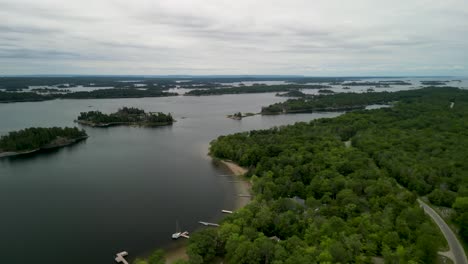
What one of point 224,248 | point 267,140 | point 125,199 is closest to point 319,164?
point 267,140

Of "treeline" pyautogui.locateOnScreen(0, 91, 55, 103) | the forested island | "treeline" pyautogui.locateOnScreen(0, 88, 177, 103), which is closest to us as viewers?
the forested island

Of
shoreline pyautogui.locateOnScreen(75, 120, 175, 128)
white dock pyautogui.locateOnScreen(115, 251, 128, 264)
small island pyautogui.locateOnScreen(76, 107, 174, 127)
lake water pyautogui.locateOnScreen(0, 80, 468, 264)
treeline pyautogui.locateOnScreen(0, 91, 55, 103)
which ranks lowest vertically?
white dock pyautogui.locateOnScreen(115, 251, 128, 264)

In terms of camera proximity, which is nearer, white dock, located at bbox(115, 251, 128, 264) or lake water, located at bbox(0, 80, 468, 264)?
white dock, located at bbox(115, 251, 128, 264)

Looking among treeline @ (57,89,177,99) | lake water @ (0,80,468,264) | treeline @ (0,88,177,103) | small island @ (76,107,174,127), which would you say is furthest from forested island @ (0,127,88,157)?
treeline @ (57,89,177,99)

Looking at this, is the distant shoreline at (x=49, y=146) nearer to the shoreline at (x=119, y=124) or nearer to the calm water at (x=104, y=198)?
the calm water at (x=104, y=198)

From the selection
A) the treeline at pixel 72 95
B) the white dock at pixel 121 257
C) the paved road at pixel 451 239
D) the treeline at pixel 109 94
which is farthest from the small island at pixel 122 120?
the treeline at pixel 109 94

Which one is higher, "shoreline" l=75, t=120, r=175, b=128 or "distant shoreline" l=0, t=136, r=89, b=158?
"shoreline" l=75, t=120, r=175, b=128

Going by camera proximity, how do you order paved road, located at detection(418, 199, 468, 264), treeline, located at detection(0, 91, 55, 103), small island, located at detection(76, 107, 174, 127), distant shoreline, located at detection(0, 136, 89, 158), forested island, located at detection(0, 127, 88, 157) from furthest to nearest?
1. treeline, located at detection(0, 91, 55, 103)
2. small island, located at detection(76, 107, 174, 127)
3. forested island, located at detection(0, 127, 88, 157)
4. distant shoreline, located at detection(0, 136, 89, 158)
5. paved road, located at detection(418, 199, 468, 264)

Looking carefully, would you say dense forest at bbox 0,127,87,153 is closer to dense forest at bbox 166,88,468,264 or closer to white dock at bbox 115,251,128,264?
dense forest at bbox 166,88,468,264
